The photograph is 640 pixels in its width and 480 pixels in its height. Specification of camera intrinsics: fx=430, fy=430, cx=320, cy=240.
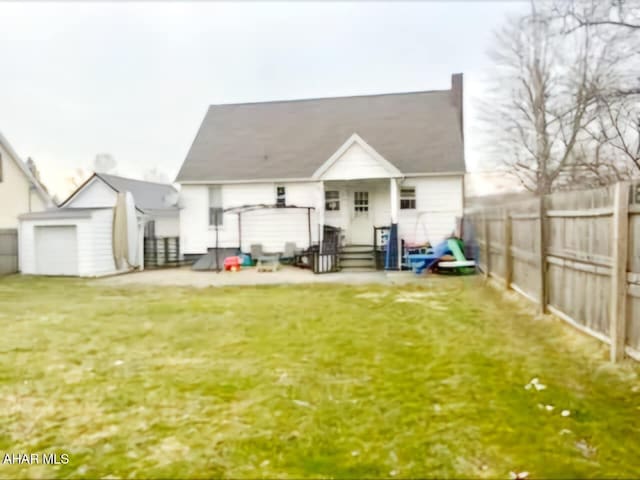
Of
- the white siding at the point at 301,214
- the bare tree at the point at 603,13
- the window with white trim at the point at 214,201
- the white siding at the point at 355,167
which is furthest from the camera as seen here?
the window with white trim at the point at 214,201

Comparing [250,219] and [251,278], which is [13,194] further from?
[251,278]

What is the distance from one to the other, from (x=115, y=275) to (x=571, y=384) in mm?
15287

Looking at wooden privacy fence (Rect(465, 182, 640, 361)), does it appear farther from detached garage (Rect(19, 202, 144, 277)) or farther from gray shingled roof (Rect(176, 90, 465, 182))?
detached garage (Rect(19, 202, 144, 277))

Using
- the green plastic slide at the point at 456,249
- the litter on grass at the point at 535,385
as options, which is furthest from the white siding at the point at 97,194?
the litter on grass at the point at 535,385

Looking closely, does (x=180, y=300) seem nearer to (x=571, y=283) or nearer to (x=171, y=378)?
(x=171, y=378)

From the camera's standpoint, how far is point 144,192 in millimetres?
23734

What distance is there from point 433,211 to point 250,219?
733 cm

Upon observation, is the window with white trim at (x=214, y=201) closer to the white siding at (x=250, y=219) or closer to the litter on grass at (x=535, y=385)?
the white siding at (x=250, y=219)

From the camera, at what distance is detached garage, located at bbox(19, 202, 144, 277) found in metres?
15.2

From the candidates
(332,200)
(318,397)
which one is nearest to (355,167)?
(332,200)

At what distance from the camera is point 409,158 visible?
55.7ft

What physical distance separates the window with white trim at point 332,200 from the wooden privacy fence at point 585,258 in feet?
30.5

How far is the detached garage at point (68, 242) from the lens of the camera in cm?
1518

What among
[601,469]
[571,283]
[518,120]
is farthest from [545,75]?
[601,469]
